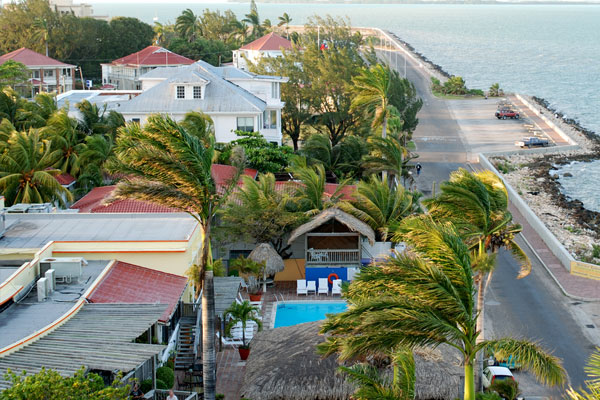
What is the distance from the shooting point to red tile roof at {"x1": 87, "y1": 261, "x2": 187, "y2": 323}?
66.7 ft

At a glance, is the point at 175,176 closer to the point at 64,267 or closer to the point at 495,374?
the point at 64,267

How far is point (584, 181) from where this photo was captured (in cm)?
5628

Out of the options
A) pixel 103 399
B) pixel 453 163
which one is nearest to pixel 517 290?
pixel 103 399

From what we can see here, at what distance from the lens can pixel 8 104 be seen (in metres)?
42.1

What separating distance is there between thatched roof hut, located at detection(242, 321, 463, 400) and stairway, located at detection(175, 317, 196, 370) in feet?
8.35

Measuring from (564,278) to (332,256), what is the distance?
27.7 ft

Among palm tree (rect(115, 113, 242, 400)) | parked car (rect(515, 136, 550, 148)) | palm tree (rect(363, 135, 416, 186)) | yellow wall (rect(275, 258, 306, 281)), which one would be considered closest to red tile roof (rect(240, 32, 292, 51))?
parked car (rect(515, 136, 550, 148))

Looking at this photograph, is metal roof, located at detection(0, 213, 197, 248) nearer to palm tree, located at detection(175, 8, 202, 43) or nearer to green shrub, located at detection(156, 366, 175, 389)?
green shrub, located at detection(156, 366, 175, 389)

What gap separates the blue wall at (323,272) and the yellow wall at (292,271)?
1.08 meters

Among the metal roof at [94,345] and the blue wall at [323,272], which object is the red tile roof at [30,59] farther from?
the metal roof at [94,345]

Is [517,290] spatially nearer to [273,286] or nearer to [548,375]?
[273,286]

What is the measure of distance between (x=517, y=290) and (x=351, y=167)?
45.3 ft

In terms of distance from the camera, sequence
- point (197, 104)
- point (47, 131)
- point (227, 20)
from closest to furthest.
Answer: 1. point (47, 131)
2. point (197, 104)
3. point (227, 20)

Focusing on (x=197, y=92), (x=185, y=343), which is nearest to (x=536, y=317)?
(x=185, y=343)
